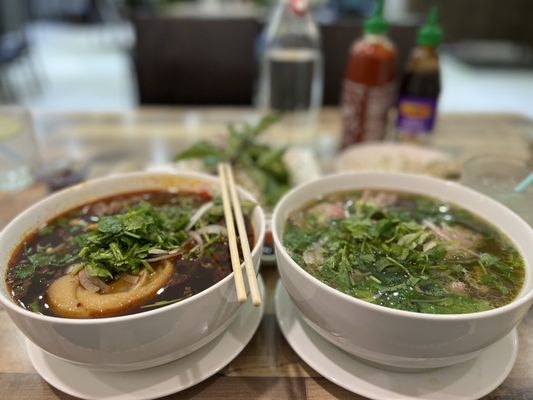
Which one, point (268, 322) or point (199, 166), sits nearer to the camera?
point (268, 322)

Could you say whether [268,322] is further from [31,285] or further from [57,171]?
[57,171]

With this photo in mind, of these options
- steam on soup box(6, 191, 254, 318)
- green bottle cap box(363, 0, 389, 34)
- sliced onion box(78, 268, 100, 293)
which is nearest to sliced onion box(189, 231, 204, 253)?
steam on soup box(6, 191, 254, 318)

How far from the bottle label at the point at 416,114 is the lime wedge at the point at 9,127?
5.46 feet

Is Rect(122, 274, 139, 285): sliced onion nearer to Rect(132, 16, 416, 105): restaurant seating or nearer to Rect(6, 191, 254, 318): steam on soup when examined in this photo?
Rect(6, 191, 254, 318): steam on soup

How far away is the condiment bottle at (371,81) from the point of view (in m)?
1.76

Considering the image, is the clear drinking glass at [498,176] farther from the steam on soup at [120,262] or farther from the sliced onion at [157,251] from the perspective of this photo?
the sliced onion at [157,251]

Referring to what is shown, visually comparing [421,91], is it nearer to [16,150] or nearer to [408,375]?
[408,375]

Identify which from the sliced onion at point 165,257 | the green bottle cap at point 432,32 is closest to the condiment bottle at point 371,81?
the green bottle cap at point 432,32

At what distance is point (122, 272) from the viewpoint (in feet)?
2.99

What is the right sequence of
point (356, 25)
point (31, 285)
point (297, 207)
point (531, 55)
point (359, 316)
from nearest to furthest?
1. point (359, 316)
2. point (31, 285)
3. point (297, 207)
4. point (356, 25)
5. point (531, 55)

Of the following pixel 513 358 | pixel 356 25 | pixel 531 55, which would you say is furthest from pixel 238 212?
pixel 531 55

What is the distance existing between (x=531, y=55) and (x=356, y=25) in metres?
7.19

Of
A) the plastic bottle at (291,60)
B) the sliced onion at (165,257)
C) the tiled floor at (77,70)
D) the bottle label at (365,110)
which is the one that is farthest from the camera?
the tiled floor at (77,70)

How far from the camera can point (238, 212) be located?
1.05 m
